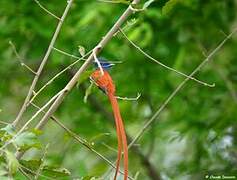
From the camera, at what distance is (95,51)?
151cm

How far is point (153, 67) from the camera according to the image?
339cm

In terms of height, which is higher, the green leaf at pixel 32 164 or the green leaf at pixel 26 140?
the green leaf at pixel 26 140

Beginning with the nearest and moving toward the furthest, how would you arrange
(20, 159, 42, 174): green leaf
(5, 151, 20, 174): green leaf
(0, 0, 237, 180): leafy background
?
(5, 151, 20, 174): green leaf < (20, 159, 42, 174): green leaf < (0, 0, 237, 180): leafy background

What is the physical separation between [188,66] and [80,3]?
2.04 ft

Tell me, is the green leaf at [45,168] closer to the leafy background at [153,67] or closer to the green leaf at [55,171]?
the green leaf at [55,171]

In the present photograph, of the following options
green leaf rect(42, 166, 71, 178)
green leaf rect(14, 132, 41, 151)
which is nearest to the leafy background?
green leaf rect(42, 166, 71, 178)

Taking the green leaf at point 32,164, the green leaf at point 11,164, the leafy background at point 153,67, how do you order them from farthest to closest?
the leafy background at point 153,67, the green leaf at point 32,164, the green leaf at point 11,164

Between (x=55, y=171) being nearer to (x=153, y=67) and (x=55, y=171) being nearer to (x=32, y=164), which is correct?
(x=32, y=164)

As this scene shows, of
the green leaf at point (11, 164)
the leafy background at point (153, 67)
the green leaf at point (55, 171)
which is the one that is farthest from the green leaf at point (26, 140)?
the leafy background at point (153, 67)

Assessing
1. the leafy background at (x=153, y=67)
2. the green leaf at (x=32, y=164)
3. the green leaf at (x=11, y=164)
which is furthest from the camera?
the leafy background at (x=153, y=67)

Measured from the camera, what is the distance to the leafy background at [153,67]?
3.13 metres

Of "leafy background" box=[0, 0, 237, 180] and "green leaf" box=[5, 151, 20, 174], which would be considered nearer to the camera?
"green leaf" box=[5, 151, 20, 174]

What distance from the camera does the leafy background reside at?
313 cm

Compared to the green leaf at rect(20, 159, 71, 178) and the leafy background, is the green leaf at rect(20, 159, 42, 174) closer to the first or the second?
the green leaf at rect(20, 159, 71, 178)
